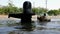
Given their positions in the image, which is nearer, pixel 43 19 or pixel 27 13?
pixel 27 13

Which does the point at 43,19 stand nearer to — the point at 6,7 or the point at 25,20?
the point at 25,20

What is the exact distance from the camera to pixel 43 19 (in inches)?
1441

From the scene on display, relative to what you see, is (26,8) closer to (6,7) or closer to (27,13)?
(27,13)

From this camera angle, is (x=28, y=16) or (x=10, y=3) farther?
(x=10, y=3)

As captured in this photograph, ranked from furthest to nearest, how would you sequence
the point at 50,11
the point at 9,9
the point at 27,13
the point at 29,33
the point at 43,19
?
the point at 50,11 < the point at 9,9 < the point at 43,19 < the point at 27,13 < the point at 29,33

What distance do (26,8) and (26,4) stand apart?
0.55 metres

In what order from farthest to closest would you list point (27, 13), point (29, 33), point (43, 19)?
point (43, 19), point (27, 13), point (29, 33)

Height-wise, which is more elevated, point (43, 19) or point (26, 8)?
point (26, 8)

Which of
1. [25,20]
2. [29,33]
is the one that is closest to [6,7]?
[25,20]

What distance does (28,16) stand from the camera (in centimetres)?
2586

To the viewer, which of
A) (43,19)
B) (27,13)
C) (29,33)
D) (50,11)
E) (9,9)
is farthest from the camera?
(50,11)

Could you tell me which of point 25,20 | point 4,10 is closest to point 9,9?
point 4,10

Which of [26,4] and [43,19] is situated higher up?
[26,4]

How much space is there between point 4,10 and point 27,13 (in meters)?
54.9
